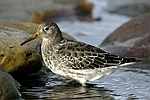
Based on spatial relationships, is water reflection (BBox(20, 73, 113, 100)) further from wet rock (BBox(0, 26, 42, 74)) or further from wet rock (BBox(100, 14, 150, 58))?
wet rock (BBox(100, 14, 150, 58))

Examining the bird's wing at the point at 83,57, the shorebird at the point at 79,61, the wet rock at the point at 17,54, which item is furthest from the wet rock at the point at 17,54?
the bird's wing at the point at 83,57

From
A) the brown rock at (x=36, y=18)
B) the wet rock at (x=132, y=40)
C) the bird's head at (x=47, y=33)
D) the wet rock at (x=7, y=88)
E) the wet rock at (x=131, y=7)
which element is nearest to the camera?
the wet rock at (x=7, y=88)

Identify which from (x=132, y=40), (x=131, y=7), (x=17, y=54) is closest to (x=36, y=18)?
(x=132, y=40)

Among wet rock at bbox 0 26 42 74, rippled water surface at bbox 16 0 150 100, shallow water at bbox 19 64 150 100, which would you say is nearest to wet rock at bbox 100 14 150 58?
rippled water surface at bbox 16 0 150 100

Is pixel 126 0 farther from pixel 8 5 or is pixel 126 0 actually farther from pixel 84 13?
pixel 8 5

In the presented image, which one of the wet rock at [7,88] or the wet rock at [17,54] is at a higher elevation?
the wet rock at [17,54]

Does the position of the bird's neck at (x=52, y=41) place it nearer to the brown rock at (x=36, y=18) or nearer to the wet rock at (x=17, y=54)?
the wet rock at (x=17, y=54)

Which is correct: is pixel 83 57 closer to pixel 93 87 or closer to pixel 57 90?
pixel 93 87

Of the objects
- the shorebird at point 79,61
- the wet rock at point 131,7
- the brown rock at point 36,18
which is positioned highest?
the wet rock at point 131,7
